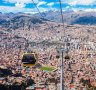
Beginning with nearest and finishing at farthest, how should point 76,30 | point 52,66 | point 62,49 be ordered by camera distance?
1. point 62,49
2. point 52,66
3. point 76,30

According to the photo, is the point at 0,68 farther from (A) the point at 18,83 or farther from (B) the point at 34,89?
(B) the point at 34,89

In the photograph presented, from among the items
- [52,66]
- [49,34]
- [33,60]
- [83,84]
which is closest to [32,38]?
[49,34]

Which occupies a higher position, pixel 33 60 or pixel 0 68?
pixel 33 60

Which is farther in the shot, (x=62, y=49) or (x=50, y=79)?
(x=50, y=79)

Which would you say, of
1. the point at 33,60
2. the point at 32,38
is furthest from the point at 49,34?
the point at 33,60

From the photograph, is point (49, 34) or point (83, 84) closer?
point (83, 84)

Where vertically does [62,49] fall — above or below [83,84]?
above

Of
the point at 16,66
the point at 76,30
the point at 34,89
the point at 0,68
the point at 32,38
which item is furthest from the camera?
the point at 76,30

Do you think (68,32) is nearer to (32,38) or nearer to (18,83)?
(32,38)

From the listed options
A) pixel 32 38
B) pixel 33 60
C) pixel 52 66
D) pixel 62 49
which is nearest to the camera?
pixel 62 49
